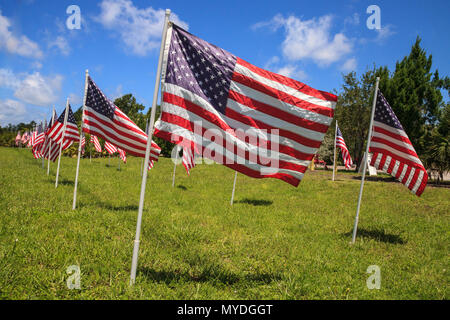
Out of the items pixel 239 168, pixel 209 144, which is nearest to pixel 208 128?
pixel 209 144

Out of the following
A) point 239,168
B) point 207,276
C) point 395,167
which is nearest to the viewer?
point 239,168

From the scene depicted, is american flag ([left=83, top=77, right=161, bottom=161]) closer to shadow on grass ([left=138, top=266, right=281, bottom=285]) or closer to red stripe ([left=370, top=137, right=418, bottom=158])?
shadow on grass ([left=138, top=266, right=281, bottom=285])

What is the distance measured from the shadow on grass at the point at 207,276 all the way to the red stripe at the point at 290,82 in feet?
10.9

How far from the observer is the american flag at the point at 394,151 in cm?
727

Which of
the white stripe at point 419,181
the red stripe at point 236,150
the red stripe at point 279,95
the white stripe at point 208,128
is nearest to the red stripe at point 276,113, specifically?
the red stripe at point 279,95

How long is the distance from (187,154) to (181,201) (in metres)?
3.54

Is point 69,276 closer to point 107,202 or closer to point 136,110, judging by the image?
point 107,202

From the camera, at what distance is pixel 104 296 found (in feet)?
13.7

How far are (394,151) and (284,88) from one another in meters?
4.77

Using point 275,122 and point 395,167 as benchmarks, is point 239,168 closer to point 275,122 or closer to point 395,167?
point 275,122

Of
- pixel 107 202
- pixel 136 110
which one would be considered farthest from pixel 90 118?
pixel 136 110

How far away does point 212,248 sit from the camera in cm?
671

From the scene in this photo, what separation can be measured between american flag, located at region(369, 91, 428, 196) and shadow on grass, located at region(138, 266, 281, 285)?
4622 millimetres
